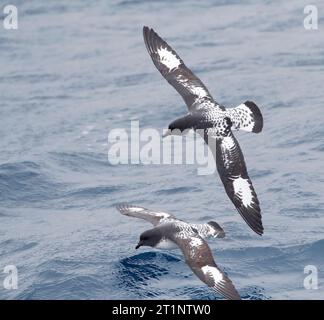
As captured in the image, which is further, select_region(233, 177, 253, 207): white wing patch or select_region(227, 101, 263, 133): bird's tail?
select_region(227, 101, 263, 133): bird's tail

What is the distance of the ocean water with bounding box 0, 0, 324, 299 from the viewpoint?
15.0 m

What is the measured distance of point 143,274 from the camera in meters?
15.0

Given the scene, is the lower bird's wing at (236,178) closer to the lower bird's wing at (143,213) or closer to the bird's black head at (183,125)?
the bird's black head at (183,125)

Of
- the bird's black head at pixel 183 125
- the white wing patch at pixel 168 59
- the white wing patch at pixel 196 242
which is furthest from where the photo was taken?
the white wing patch at pixel 168 59

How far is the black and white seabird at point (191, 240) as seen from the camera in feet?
43.7

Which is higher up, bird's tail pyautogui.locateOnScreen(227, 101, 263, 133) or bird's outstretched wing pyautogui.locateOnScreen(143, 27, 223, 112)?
bird's outstretched wing pyautogui.locateOnScreen(143, 27, 223, 112)

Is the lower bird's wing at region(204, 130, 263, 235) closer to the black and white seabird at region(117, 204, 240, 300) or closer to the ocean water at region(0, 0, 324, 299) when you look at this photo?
the black and white seabird at region(117, 204, 240, 300)

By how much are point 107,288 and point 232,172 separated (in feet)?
7.67

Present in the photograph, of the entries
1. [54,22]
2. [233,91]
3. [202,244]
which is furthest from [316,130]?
[54,22]

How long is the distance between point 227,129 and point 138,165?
3.71 meters

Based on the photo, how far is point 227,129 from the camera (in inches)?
610

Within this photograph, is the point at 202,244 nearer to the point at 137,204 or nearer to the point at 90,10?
the point at 137,204

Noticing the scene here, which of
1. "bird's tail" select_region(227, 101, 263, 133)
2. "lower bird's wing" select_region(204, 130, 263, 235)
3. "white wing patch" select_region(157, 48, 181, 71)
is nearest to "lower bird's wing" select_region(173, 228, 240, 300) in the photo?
"lower bird's wing" select_region(204, 130, 263, 235)

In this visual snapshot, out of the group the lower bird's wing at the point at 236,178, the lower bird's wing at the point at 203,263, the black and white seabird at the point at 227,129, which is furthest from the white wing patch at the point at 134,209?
the lower bird's wing at the point at 203,263
